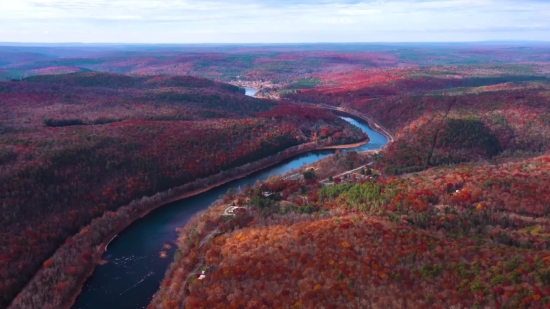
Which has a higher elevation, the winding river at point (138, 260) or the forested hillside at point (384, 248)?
the forested hillside at point (384, 248)

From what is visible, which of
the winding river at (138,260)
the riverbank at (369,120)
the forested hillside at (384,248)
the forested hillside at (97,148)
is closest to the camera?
the forested hillside at (384,248)

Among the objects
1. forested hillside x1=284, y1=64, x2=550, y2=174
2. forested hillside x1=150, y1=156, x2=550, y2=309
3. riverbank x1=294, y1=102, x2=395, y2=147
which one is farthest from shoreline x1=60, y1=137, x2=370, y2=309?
riverbank x1=294, y1=102, x2=395, y2=147

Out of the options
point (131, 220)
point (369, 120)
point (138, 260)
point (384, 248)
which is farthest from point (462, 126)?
point (138, 260)

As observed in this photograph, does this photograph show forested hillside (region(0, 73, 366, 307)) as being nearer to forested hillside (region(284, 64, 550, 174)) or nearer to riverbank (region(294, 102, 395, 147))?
riverbank (region(294, 102, 395, 147))

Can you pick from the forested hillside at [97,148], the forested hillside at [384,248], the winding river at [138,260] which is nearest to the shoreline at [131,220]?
the winding river at [138,260]

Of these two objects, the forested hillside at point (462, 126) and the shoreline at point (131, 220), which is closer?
the shoreline at point (131, 220)

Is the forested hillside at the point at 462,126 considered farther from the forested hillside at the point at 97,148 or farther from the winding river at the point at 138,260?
the winding river at the point at 138,260

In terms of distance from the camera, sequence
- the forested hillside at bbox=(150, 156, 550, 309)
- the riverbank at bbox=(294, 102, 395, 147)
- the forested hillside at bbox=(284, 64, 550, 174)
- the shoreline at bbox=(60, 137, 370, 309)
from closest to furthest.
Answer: the forested hillside at bbox=(150, 156, 550, 309)
the shoreline at bbox=(60, 137, 370, 309)
the forested hillside at bbox=(284, 64, 550, 174)
the riverbank at bbox=(294, 102, 395, 147)
